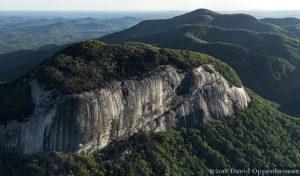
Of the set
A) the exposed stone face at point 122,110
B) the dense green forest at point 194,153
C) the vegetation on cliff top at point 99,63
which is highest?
the vegetation on cliff top at point 99,63

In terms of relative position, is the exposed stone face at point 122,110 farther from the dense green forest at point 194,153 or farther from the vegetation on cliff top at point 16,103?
the dense green forest at point 194,153

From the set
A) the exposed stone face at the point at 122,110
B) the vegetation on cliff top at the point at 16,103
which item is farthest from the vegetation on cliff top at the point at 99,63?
the vegetation on cliff top at the point at 16,103

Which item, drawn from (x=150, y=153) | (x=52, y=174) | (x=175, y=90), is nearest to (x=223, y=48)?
(x=175, y=90)

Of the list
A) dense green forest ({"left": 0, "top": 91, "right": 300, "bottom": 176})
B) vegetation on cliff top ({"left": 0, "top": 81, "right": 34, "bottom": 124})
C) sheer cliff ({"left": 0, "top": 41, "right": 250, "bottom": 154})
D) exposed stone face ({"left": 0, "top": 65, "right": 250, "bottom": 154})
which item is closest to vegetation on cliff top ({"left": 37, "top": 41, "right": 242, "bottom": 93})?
sheer cliff ({"left": 0, "top": 41, "right": 250, "bottom": 154})

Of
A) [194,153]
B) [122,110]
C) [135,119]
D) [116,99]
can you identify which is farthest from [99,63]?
[194,153]

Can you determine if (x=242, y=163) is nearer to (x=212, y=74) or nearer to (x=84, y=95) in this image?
(x=212, y=74)

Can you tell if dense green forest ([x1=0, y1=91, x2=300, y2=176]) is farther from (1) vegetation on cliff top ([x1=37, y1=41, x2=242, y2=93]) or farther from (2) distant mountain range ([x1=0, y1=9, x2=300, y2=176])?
(1) vegetation on cliff top ([x1=37, y1=41, x2=242, y2=93])
